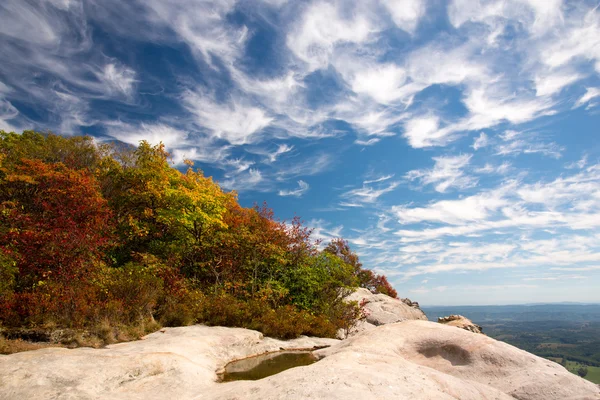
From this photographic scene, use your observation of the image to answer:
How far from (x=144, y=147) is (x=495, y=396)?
74.8ft

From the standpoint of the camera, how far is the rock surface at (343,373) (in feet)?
16.4

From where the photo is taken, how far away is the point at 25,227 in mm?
12859

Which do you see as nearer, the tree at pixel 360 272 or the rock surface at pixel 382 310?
the rock surface at pixel 382 310

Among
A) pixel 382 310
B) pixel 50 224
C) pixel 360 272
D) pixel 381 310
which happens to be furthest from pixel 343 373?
pixel 360 272

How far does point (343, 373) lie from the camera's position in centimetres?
524

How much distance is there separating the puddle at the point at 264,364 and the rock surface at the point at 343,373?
0.45 meters

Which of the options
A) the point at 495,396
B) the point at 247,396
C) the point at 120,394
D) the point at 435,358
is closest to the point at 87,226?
the point at 120,394

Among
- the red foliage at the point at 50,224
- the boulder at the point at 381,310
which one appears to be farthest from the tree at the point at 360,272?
the red foliage at the point at 50,224

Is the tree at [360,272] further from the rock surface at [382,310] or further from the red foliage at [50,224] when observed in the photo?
the red foliage at [50,224]

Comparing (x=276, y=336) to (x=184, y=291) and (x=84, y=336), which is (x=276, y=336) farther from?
(x=84, y=336)

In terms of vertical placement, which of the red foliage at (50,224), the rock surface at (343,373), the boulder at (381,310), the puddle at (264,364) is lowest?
the puddle at (264,364)

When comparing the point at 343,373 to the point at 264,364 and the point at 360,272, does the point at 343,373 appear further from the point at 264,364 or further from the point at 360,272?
the point at 360,272

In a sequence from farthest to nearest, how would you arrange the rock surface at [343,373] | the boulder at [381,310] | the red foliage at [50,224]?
1. the boulder at [381,310]
2. the red foliage at [50,224]
3. the rock surface at [343,373]

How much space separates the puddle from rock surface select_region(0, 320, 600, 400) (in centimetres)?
45
